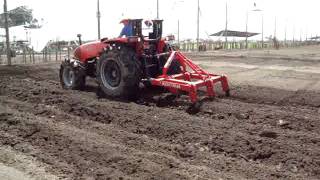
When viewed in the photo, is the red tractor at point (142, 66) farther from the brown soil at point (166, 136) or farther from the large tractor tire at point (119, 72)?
the brown soil at point (166, 136)

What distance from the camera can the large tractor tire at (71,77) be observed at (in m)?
12.5

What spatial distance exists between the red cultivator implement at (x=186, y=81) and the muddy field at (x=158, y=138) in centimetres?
34

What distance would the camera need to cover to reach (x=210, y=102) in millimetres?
9891

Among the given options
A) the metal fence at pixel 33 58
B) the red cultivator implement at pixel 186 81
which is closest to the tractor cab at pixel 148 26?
the red cultivator implement at pixel 186 81

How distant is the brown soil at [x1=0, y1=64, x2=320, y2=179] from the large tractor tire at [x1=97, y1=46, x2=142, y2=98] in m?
0.41

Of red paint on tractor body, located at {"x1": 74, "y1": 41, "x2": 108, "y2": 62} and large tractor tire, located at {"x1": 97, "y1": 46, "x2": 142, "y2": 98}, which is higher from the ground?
red paint on tractor body, located at {"x1": 74, "y1": 41, "x2": 108, "y2": 62}

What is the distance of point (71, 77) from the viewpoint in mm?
12797

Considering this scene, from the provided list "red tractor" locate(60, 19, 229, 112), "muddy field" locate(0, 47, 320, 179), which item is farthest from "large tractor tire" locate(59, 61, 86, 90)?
"muddy field" locate(0, 47, 320, 179)

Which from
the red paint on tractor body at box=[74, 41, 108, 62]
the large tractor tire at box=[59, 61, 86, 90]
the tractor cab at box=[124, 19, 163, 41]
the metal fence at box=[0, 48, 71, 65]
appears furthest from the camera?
the metal fence at box=[0, 48, 71, 65]

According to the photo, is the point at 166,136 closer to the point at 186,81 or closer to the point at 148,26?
the point at 186,81

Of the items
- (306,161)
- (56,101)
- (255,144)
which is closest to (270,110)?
(255,144)

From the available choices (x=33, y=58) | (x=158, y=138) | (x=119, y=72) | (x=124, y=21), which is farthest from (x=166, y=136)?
(x=33, y=58)

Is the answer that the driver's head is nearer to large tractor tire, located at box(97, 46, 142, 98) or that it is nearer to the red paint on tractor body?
large tractor tire, located at box(97, 46, 142, 98)

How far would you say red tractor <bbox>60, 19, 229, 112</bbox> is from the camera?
34.8 feet
